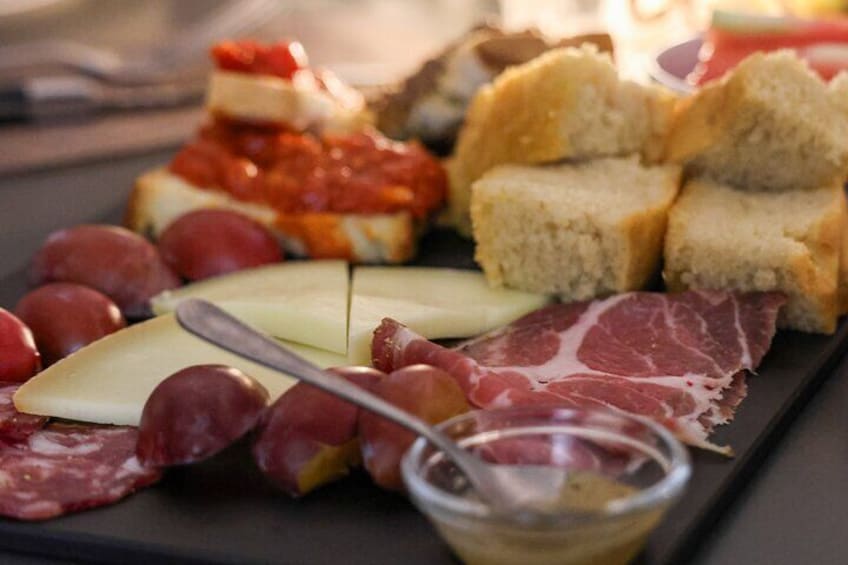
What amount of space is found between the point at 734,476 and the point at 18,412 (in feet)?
3.32

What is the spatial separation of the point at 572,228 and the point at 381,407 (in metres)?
0.84

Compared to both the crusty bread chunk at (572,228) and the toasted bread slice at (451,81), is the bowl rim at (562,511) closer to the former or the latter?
the crusty bread chunk at (572,228)

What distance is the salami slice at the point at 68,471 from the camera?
1530 mm

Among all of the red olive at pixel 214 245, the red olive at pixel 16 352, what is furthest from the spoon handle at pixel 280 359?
the red olive at pixel 214 245

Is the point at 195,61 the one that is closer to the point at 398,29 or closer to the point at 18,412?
the point at 398,29

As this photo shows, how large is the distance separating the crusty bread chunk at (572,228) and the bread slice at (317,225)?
28cm

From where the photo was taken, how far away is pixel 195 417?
1610 mm

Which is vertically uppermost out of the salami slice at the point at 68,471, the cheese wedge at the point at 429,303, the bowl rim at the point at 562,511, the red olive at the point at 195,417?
the bowl rim at the point at 562,511

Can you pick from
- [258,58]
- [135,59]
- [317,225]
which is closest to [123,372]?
[317,225]

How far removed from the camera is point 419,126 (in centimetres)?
298

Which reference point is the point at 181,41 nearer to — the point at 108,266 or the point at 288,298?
the point at 108,266

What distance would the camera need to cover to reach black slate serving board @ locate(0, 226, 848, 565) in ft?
4.68

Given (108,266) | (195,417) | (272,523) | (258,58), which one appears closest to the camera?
(272,523)

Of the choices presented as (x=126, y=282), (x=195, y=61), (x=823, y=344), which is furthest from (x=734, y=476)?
(x=195, y=61)
